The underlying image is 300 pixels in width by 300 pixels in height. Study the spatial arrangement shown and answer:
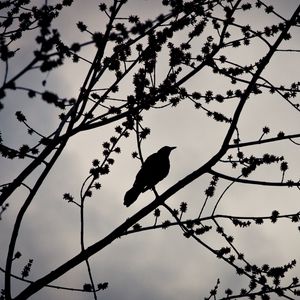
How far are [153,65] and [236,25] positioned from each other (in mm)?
1019

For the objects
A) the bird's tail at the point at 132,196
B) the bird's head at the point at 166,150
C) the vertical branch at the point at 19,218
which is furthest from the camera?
the bird's head at the point at 166,150

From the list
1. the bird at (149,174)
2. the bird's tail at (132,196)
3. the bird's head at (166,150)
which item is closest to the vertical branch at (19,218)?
the bird at (149,174)

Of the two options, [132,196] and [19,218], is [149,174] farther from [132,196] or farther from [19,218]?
[19,218]

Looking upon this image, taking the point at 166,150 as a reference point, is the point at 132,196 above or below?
below

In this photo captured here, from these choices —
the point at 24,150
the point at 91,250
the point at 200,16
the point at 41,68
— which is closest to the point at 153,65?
the point at 200,16

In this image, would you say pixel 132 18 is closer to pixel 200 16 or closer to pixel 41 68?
pixel 200 16

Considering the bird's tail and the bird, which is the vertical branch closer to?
the bird

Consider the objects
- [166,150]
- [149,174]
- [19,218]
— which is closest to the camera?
[19,218]

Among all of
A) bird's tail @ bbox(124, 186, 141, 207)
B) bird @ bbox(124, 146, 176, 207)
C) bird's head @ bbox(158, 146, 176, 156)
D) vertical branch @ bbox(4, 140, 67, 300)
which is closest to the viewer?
vertical branch @ bbox(4, 140, 67, 300)

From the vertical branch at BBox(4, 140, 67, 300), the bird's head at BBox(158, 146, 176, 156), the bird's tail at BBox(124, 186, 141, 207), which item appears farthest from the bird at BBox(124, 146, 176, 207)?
the vertical branch at BBox(4, 140, 67, 300)

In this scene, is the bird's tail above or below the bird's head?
below

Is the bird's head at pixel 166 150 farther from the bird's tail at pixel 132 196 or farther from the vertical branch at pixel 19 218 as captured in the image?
the vertical branch at pixel 19 218

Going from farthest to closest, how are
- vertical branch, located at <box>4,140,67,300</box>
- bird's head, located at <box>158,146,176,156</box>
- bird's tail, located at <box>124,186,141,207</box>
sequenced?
bird's head, located at <box>158,146,176,156</box> < bird's tail, located at <box>124,186,141,207</box> < vertical branch, located at <box>4,140,67,300</box>

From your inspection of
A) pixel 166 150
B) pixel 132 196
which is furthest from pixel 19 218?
pixel 166 150
